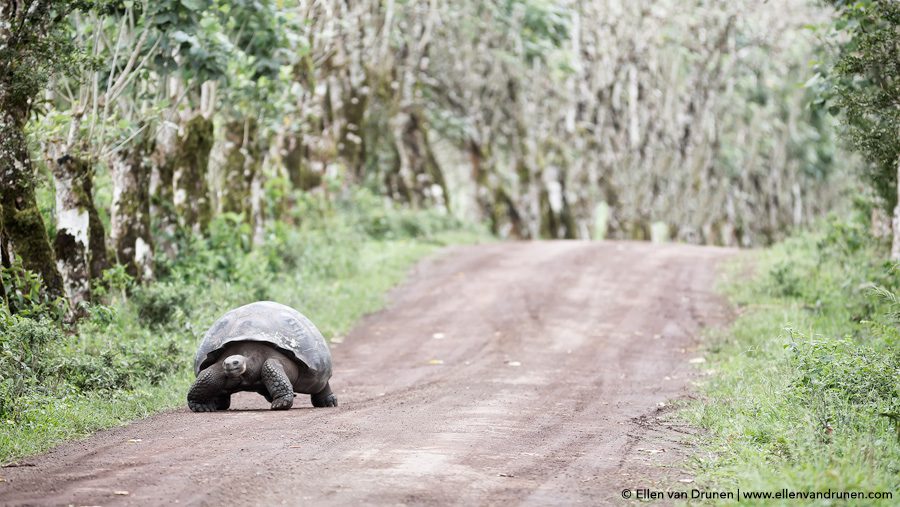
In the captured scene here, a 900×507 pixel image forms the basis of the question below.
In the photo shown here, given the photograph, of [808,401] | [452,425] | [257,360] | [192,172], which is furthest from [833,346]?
[192,172]

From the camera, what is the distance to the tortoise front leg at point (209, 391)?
31.7ft

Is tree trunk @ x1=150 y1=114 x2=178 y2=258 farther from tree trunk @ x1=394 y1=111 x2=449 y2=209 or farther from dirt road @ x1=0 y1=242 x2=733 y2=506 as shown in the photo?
tree trunk @ x1=394 y1=111 x2=449 y2=209

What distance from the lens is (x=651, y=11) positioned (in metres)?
33.3

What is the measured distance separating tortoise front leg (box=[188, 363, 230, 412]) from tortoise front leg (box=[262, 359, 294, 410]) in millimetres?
355

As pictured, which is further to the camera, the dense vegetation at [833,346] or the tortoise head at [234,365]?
the tortoise head at [234,365]

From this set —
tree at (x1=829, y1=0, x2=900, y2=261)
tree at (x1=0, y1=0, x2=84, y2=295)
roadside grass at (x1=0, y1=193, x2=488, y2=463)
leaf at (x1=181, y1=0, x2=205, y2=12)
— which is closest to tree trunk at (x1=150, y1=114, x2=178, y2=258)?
roadside grass at (x1=0, y1=193, x2=488, y2=463)

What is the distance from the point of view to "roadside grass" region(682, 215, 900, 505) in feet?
22.8

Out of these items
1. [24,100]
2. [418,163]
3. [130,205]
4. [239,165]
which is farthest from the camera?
[418,163]

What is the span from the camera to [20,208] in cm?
1110

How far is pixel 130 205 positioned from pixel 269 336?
541 cm

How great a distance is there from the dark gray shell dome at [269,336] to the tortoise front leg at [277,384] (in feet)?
0.54

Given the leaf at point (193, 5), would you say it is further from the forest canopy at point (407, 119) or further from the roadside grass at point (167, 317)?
the roadside grass at point (167, 317)

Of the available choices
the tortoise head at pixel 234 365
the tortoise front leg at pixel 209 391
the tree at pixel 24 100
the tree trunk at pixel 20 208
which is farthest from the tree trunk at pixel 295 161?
the tortoise head at pixel 234 365

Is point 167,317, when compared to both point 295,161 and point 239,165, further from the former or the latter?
point 295,161
